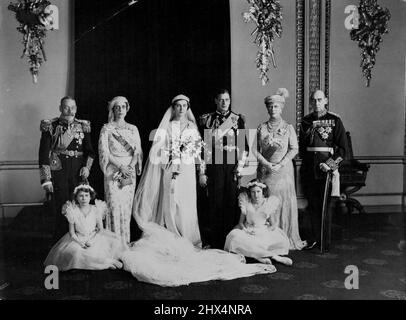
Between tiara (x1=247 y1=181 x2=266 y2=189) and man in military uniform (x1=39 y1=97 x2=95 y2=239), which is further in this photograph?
tiara (x1=247 y1=181 x2=266 y2=189)

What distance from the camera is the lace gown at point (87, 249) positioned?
3094 mm

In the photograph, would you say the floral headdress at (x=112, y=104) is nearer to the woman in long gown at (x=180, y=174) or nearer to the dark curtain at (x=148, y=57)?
the dark curtain at (x=148, y=57)

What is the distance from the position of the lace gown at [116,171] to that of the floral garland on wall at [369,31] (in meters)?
2.18

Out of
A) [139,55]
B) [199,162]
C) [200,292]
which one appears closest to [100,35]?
[139,55]

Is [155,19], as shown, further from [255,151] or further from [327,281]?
[327,281]

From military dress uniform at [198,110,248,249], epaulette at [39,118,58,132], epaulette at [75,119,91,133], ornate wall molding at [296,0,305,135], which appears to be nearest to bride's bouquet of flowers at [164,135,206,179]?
military dress uniform at [198,110,248,249]

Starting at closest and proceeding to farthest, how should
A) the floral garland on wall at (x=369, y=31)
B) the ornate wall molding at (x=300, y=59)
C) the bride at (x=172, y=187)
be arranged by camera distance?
the bride at (x=172, y=187)
the floral garland on wall at (x=369, y=31)
the ornate wall molding at (x=300, y=59)

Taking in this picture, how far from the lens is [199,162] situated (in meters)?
3.52

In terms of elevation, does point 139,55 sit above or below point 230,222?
above

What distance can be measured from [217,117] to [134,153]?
0.72m

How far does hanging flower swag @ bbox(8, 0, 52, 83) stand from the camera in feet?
11.0

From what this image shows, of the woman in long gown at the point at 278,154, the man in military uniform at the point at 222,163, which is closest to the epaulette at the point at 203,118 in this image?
the man in military uniform at the point at 222,163

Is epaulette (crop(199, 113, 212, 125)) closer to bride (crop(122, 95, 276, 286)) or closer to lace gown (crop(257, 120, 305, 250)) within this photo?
bride (crop(122, 95, 276, 286))
